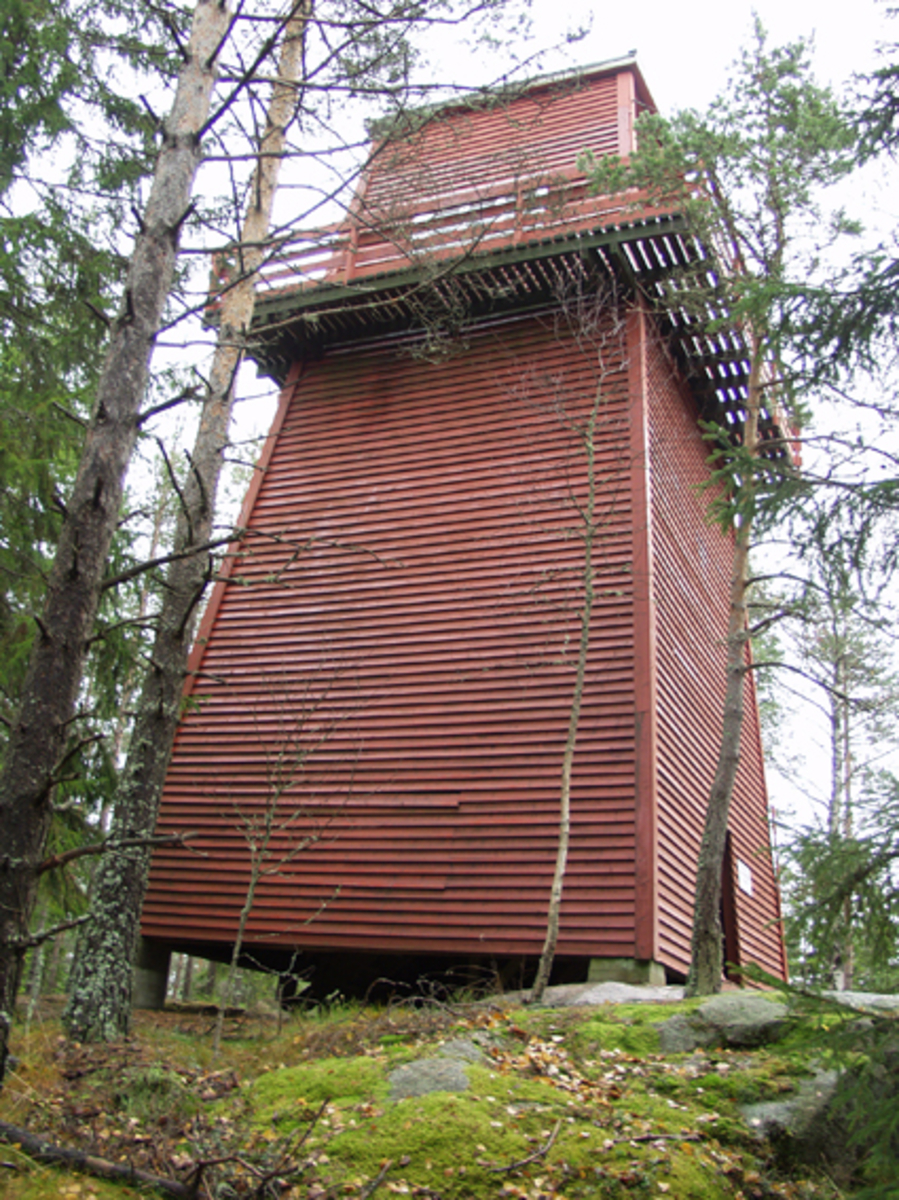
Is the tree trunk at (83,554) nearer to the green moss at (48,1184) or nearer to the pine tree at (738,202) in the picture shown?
the green moss at (48,1184)

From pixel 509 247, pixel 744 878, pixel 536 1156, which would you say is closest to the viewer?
pixel 536 1156

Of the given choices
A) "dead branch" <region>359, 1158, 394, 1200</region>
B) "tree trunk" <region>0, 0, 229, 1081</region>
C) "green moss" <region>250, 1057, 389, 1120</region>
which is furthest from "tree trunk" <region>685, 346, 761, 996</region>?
"tree trunk" <region>0, 0, 229, 1081</region>

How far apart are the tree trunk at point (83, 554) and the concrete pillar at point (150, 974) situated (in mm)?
7628

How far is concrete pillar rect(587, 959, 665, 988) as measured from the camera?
8.44m

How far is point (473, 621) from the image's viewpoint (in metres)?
10.7

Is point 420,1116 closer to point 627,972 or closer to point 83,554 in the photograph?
point 83,554

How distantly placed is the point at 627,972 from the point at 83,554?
21.1 ft

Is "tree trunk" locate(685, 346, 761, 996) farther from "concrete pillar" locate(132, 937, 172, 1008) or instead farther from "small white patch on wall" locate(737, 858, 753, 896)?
"concrete pillar" locate(132, 937, 172, 1008)

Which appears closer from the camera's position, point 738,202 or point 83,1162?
point 83,1162

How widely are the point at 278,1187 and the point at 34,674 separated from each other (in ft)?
7.03

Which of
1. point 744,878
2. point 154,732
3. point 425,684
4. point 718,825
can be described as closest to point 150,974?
point 425,684

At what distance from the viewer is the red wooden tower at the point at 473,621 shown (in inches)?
367

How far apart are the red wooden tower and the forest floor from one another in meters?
2.62

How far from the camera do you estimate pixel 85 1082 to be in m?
5.02
